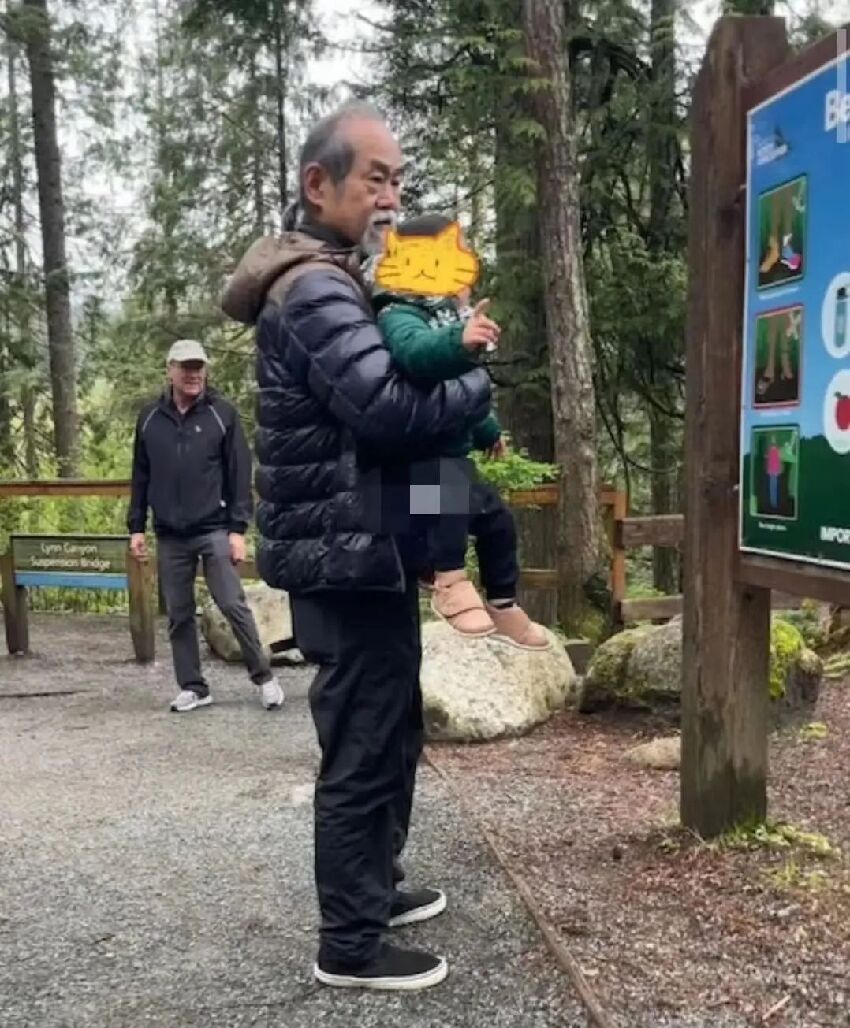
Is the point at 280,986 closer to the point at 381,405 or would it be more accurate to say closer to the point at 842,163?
the point at 381,405

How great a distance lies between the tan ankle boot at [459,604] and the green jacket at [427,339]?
31 cm

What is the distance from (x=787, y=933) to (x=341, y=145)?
7.61 ft

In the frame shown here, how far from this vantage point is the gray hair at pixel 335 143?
103 inches

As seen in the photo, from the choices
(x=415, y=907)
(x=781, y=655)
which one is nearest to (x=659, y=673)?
(x=781, y=655)

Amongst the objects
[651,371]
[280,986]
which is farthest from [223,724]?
[651,371]

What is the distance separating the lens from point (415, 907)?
3123 mm

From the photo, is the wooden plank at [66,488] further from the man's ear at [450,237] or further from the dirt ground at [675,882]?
the man's ear at [450,237]

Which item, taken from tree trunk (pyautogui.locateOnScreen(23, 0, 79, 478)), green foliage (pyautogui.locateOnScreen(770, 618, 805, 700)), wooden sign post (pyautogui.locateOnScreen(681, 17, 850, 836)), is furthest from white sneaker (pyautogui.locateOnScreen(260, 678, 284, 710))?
tree trunk (pyautogui.locateOnScreen(23, 0, 79, 478))

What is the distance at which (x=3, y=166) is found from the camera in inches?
676

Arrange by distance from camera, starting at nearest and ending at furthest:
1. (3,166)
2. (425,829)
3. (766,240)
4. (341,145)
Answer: (341,145)
(766,240)
(425,829)
(3,166)

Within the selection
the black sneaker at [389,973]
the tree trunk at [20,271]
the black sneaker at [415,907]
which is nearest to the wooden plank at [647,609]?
the black sneaker at [415,907]

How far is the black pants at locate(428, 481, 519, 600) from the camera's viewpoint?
261 cm

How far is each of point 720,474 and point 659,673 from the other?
2.19 metres

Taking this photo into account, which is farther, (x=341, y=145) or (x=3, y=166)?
(x=3, y=166)
